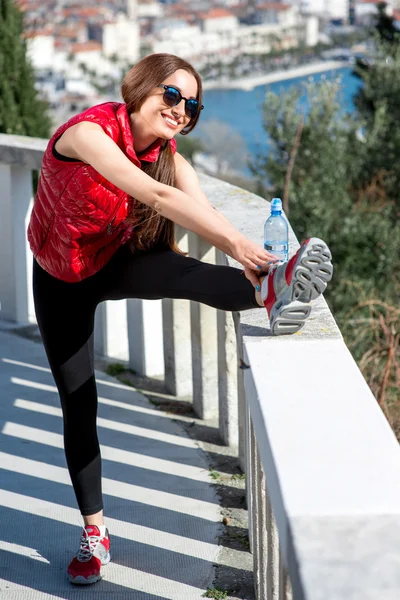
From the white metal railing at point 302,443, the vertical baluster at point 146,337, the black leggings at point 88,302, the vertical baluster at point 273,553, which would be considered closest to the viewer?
the white metal railing at point 302,443

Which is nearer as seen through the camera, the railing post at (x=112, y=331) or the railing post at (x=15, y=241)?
the railing post at (x=112, y=331)

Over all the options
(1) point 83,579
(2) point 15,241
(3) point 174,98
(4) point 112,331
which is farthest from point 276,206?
(2) point 15,241

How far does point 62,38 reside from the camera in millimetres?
83938

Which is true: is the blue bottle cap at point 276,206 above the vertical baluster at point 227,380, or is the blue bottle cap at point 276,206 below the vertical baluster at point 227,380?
above

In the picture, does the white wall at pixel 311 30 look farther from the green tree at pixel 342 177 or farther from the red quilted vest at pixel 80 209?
the red quilted vest at pixel 80 209

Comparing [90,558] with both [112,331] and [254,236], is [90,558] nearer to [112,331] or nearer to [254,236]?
[254,236]

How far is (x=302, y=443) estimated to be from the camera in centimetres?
152

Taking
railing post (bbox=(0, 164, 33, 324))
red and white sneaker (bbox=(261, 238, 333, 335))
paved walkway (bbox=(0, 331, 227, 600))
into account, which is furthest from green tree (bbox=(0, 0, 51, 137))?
red and white sneaker (bbox=(261, 238, 333, 335))

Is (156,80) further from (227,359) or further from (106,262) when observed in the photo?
(227,359)

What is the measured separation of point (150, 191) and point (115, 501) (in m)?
1.16

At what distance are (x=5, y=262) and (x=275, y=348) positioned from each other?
8.63 ft

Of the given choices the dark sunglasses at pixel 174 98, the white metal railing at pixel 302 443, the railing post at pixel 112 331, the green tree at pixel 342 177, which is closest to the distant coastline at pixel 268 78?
the green tree at pixel 342 177

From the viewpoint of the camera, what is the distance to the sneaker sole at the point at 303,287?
1.94 metres

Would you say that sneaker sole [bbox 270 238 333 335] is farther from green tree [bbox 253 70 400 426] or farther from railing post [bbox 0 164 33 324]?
green tree [bbox 253 70 400 426]
